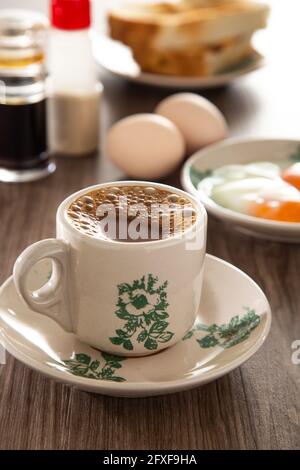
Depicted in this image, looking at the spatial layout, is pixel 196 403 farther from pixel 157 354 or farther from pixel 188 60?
pixel 188 60

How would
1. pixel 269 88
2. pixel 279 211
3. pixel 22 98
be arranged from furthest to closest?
pixel 269 88
pixel 22 98
pixel 279 211

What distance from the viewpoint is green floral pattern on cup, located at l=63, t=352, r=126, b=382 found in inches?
29.6

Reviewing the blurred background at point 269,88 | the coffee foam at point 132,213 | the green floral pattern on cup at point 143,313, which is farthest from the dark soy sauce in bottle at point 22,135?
the green floral pattern on cup at point 143,313

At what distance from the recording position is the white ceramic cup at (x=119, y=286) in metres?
0.73

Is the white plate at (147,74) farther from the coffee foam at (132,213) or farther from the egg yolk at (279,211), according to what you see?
the coffee foam at (132,213)

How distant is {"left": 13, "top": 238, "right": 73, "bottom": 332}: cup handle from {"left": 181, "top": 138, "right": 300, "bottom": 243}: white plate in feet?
1.13

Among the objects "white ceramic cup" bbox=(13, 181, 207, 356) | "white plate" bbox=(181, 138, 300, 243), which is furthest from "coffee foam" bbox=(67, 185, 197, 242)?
"white plate" bbox=(181, 138, 300, 243)

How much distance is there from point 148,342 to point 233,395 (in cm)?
10

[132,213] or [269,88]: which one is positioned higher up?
Result: [132,213]

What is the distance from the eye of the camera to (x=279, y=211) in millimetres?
1066

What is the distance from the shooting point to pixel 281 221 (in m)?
1.06

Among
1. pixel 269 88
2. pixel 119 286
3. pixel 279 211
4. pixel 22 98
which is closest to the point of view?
pixel 119 286

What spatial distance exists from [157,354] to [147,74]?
2.92 ft

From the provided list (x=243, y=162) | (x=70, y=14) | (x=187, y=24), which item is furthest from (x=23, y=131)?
(x=187, y=24)
